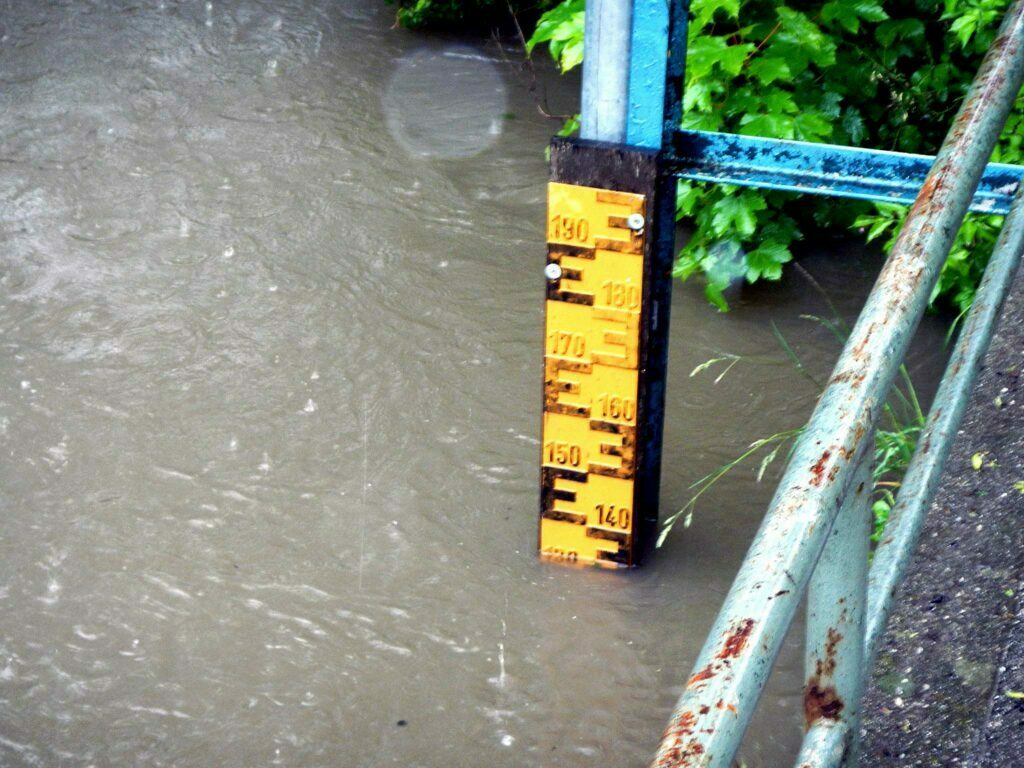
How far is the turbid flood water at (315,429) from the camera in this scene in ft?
9.48

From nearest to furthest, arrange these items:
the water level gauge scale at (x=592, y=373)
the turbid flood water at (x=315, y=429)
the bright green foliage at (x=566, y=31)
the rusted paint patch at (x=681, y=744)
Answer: the rusted paint patch at (x=681, y=744), the water level gauge scale at (x=592, y=373), the turbid flood water at (x=315, y=429), the bright green foliage at (x=566, y=31)

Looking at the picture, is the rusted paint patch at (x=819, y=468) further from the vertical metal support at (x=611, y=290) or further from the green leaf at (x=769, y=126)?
the green leaf at (x=769, y=126)

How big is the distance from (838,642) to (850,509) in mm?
137

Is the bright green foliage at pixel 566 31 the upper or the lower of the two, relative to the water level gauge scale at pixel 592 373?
upper

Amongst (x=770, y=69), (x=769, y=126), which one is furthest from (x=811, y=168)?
(x=770, y=69)

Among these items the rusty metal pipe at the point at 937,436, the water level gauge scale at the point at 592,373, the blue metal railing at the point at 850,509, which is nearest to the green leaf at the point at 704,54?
the water level gauge scale at the point at 592,373

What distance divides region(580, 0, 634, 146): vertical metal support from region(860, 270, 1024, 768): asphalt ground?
1199 millimetres

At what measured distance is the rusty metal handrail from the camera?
0.78 metres

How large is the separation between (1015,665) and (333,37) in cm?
538

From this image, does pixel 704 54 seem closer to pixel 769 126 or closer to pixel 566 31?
pixel 769 126

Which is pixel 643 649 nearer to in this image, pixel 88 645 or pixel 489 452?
pixel 489 452

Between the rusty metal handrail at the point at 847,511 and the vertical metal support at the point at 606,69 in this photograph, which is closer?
the rusty metal handrail at the point at 847,511

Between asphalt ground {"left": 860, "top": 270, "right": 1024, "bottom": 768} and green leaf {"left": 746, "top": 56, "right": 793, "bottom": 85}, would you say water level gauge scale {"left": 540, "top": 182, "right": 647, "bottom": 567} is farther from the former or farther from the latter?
green leaf {"left": 746, "top": 56, "right": 793, "bottom": 85}

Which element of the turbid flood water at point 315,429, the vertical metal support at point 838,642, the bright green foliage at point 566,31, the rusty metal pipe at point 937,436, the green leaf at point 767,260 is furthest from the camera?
the green leaf at point 767,260
